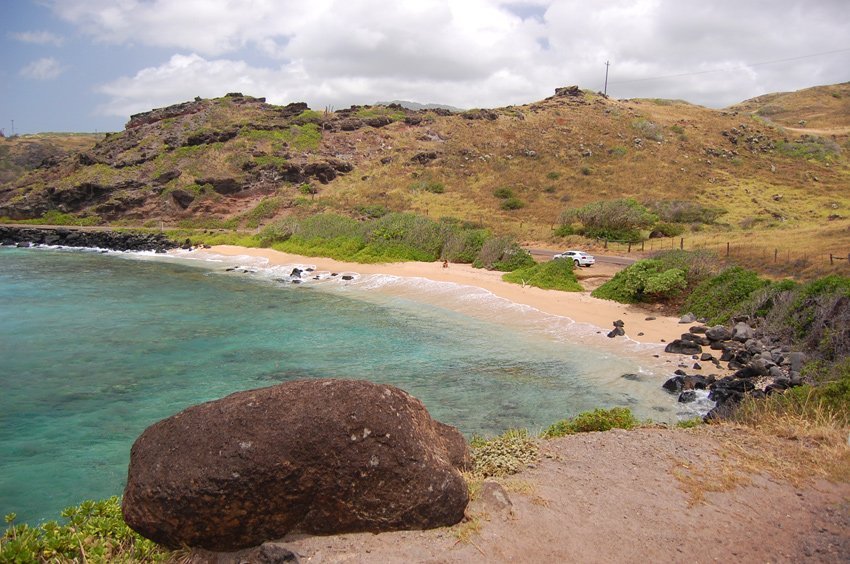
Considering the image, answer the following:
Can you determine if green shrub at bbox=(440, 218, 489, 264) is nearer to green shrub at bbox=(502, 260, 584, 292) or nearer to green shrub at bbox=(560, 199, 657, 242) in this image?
green shrub at bbox=(502, 260, 584, 292)

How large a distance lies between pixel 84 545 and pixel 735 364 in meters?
14.7

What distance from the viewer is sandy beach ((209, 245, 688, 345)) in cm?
1925

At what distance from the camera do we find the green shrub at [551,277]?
25656 mm

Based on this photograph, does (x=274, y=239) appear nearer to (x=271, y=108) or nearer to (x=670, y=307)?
(x=670, y=307)

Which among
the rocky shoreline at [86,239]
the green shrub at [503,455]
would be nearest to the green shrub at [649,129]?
the rocky shoreline at [86,239]

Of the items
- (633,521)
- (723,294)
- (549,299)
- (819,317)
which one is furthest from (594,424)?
(549,299)

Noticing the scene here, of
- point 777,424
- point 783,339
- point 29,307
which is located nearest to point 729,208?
point 783,339

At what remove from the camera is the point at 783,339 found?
15953 mm

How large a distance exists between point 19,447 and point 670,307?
66.3 ft

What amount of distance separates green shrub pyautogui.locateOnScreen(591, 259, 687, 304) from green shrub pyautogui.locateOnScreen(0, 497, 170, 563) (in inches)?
798

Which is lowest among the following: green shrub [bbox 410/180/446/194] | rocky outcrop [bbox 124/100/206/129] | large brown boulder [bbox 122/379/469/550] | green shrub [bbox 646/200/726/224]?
large brown boulder [bbox 122/379/469/550]

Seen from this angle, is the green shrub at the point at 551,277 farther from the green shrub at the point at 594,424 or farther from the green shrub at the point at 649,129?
the green shrub at the point at 649,129

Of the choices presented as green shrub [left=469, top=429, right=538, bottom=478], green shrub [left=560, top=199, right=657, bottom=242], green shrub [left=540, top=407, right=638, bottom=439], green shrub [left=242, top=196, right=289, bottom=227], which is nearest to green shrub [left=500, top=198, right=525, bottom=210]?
green shrub [left=560, top=199, right=657, bottom=242]

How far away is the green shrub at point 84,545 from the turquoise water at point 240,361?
77.6 inches
